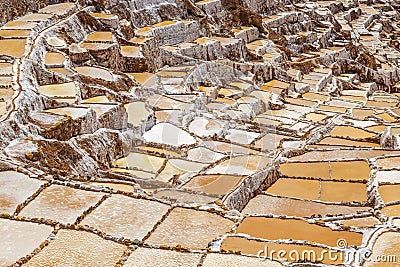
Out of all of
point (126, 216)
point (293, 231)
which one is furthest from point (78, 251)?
point (293, 231)

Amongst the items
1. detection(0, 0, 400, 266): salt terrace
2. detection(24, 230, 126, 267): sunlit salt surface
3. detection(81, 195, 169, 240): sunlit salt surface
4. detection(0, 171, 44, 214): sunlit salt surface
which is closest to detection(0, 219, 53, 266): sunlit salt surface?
detection(0, 0, 400, 266): salt terrace

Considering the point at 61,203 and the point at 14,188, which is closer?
the point at 61,203

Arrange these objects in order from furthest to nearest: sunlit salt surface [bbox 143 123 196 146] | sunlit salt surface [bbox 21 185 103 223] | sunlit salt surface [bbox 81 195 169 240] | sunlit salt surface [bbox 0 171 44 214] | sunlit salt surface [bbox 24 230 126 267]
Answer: sunlit salt surface [bbox 143 123 196 146], sunlit salt surface [bbox 0 171 44 214], sunlit salt surface [bbox 21 185 103 223], sunlit salt surface [bbox 81 195 169 240], sunlit salt surface [bbox 24 230 126 267]

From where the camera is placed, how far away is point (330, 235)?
24.0 ft

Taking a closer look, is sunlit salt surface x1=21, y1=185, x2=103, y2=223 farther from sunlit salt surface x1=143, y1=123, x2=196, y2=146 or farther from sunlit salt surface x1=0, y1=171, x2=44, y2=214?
sunlit salt surface x1=143, y1=123, x2=196, y2=146

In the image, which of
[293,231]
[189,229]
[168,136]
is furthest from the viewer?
[168,136]

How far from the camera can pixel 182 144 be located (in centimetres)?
1248

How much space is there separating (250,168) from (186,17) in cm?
1189

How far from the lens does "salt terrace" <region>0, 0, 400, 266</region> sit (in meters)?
6.74

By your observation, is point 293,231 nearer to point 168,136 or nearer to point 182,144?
point 182,144

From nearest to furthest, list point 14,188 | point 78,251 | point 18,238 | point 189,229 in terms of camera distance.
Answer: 1. point 78,251
2. point 18,238
3. point 189,229
4. point 14,188

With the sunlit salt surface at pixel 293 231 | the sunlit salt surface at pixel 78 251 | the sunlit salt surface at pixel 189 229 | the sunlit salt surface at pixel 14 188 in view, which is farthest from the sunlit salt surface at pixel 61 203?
the sunlit salt surface at pixel 293 231

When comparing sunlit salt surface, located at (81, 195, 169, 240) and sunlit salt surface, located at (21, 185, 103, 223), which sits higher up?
sunlit salt surface, located at (21, 185, 103, 223)

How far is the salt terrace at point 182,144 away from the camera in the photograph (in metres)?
6.74
